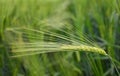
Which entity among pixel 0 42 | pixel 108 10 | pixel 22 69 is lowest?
pixel 22 69

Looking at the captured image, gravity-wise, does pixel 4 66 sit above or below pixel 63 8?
below

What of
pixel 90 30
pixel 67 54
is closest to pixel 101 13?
pixel 90 30

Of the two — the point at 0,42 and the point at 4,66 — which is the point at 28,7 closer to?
the point at 0,42

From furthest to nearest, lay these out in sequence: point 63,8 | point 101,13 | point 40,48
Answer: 1. point 63,8
2. point 101,13
3. point 40,48

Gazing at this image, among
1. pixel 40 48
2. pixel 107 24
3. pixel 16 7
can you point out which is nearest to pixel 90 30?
pixel 107 24

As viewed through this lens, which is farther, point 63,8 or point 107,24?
point 63,8

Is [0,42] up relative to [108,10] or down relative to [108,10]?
down

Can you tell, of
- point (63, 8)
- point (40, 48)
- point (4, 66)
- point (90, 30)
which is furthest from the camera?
point (63, 8)

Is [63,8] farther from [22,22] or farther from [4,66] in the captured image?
[4,66]

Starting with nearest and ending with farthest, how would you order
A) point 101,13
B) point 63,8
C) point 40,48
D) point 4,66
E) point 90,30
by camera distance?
point 40,48, point 4,66, point 90,30, point 101,13, point 63,8
